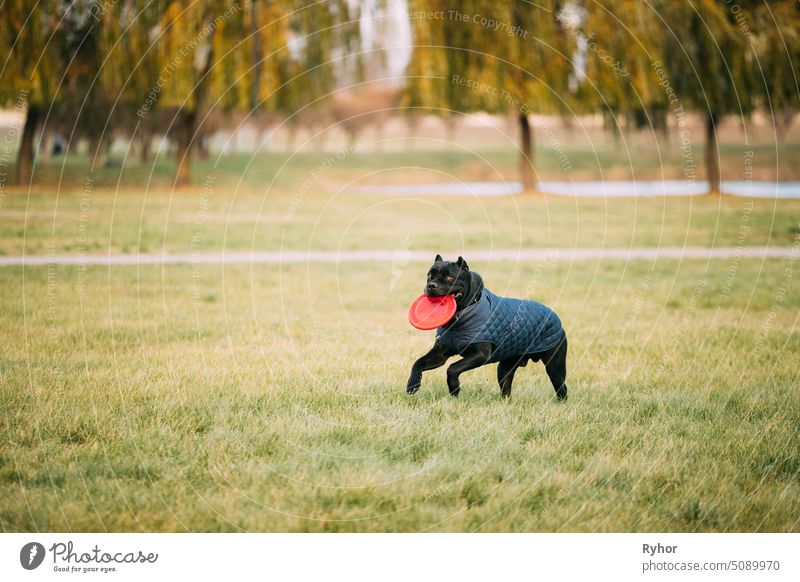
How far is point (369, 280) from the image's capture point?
14.4 m

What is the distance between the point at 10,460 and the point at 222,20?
2268 centimetres

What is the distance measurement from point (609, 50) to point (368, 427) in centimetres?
2283

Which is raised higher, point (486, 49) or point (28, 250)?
point (486, 49)

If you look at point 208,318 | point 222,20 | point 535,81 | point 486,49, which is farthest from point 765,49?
point 208,318

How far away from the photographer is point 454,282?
6.83 metres

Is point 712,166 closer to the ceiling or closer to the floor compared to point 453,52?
Result: closer to the floor

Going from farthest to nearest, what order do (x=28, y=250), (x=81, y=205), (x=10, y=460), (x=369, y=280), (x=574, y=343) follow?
(x=81, y=205) < (x=28, y=250) < (x=369, y=280) < (x=574, y=343) < (x=10, y=460)

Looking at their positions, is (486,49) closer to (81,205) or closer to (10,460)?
(81,205)

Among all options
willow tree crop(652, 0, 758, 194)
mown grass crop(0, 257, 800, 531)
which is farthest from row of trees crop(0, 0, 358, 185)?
mown grass crop(0, 257, 800, 531)

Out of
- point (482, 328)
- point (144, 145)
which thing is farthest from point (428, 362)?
point (144, 145)

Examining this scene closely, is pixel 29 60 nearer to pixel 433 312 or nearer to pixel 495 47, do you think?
pixel 495 47

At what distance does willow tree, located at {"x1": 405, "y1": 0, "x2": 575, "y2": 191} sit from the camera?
25297mm

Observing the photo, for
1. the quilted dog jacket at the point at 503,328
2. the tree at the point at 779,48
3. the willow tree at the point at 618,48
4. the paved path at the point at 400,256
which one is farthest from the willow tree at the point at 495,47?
the quilted dog jacket at the point at 503,328
